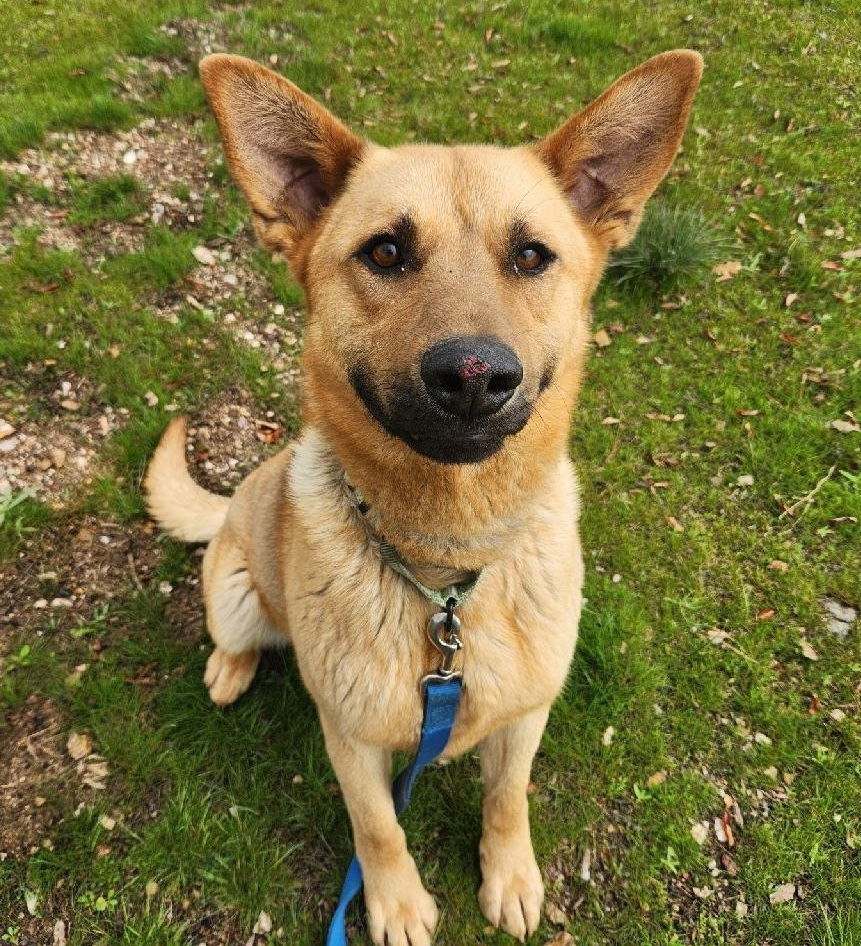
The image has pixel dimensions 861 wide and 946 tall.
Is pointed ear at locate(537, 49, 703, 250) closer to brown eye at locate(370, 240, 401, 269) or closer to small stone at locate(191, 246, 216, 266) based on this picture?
brown eye at locate(370, 240, 401, 269)

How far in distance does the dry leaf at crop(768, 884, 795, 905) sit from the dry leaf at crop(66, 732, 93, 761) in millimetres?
3234

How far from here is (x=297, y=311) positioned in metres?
5.02

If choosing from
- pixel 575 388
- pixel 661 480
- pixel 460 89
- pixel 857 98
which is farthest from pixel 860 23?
pixel 575 388

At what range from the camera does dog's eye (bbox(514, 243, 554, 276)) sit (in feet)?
7.25

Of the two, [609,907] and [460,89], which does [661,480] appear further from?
[460,89]

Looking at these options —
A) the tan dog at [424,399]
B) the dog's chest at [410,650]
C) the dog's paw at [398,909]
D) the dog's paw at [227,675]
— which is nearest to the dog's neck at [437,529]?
the tan dog at [424,399]

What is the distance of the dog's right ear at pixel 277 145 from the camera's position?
212 centimetres

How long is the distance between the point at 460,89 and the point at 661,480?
4.53 meters

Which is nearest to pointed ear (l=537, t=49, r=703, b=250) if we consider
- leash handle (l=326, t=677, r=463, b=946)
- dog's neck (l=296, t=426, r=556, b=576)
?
dog's neck (l=296, t=426, r=556, b=576)

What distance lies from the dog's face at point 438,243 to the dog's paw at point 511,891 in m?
1.81

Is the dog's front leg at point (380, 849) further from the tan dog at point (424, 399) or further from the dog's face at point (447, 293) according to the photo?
the dog's face at point (447, 293)

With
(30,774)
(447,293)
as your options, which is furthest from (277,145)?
(30,774)

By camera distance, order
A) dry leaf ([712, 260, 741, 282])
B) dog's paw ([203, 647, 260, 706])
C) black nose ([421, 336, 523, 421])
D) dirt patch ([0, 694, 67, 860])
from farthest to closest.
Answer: dry leaf ([712, 260, 741, 282]) → dog's paw ([203, 647, 260, 706]) → dirt patch ([0, 694, 67, 860]) → black nose ([421, 336, 523, 421])

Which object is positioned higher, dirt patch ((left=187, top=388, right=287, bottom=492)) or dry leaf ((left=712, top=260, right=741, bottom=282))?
dry leaf ((left=712, top=260, right=741, bottom=282))
